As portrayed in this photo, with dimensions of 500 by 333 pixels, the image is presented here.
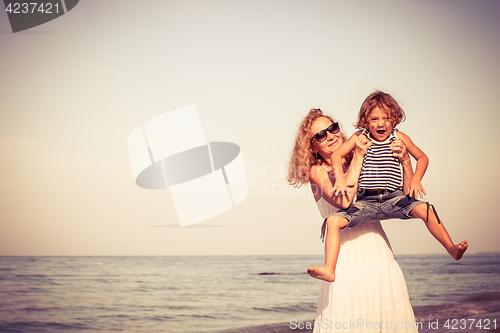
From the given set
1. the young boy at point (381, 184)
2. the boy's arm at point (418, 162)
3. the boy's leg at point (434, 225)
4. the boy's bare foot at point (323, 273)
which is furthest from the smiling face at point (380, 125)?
the boy's bare foot at point (323, 273)

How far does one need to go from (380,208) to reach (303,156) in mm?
727

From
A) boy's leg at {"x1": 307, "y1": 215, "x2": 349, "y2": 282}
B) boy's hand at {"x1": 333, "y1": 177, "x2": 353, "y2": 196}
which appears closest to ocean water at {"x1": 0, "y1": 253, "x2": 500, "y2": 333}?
boy's leg at {"x1": 307, "y1": 215, "x2": 349, "y2": 282}

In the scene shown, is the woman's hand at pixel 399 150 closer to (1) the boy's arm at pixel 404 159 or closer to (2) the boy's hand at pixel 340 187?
(1) the boy's arm at pixel 404 159

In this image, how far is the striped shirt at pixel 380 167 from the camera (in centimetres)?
281

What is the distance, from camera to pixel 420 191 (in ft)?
9.10

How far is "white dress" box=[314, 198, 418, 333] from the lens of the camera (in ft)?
8.50

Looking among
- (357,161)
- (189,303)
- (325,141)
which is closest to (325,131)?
(325,141)

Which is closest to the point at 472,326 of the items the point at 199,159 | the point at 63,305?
the point at 63,305

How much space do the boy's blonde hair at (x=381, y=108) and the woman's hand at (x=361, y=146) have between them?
25 centimetres

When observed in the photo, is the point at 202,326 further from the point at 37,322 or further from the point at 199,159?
the point at 199,159

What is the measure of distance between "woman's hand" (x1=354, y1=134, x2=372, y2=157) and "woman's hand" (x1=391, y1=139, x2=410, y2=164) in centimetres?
19

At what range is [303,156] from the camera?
302cm

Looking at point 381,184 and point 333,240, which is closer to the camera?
point 333,240

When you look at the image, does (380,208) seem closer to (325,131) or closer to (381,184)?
(381,184)
